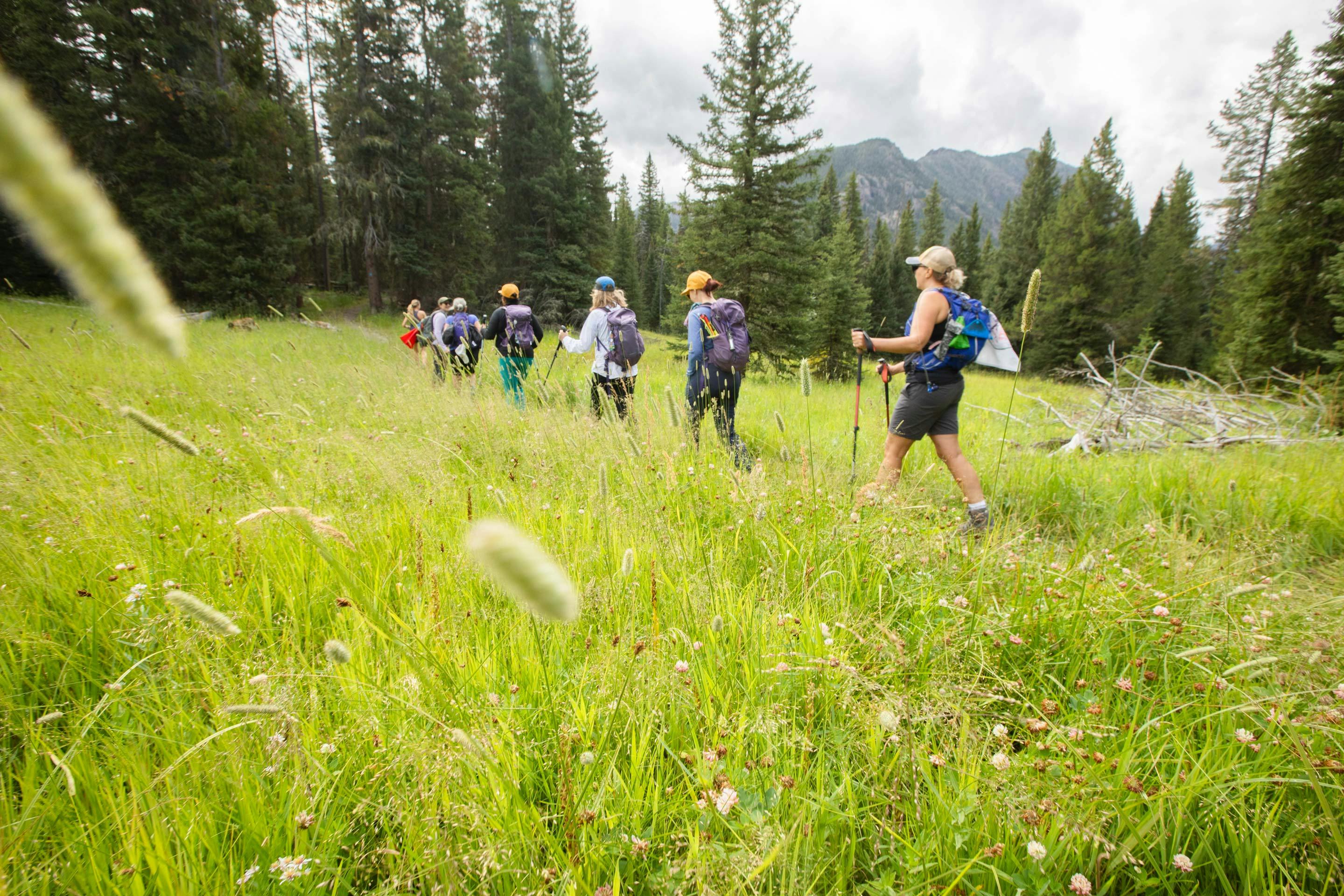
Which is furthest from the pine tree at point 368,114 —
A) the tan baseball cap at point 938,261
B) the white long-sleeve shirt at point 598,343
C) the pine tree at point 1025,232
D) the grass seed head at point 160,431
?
the pine tree at point 1025,232

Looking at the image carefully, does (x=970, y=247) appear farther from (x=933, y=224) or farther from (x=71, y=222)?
(x=71, y=222)

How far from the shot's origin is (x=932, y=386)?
4.51 metres

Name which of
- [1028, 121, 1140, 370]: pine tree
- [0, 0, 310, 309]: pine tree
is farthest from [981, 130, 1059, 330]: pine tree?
[0, 0, 310, 309]: pine tree

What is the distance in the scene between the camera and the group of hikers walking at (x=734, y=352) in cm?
441

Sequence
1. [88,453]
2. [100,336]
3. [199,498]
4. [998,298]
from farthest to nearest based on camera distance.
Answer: [998,298] < [100,336] < [88,453] < [199,498]

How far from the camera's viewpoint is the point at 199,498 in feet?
10.8

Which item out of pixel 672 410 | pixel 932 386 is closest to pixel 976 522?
pixel 932 386

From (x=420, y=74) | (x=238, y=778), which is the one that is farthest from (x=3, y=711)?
(x=420, y=74)

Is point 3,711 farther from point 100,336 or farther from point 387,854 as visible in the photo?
point 100,336

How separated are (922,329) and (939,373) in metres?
0.39

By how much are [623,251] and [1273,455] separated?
194 feet

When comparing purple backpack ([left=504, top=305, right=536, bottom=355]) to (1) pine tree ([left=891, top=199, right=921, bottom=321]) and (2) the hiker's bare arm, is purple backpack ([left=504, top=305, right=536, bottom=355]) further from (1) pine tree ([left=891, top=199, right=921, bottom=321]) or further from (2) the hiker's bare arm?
(1) pine tree ([left=891, top=199, right=921, bottom=321])

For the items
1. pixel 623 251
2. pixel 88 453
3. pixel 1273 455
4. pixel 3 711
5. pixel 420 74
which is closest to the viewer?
pixel 3 711

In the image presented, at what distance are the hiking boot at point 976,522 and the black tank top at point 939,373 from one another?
1059 mm
